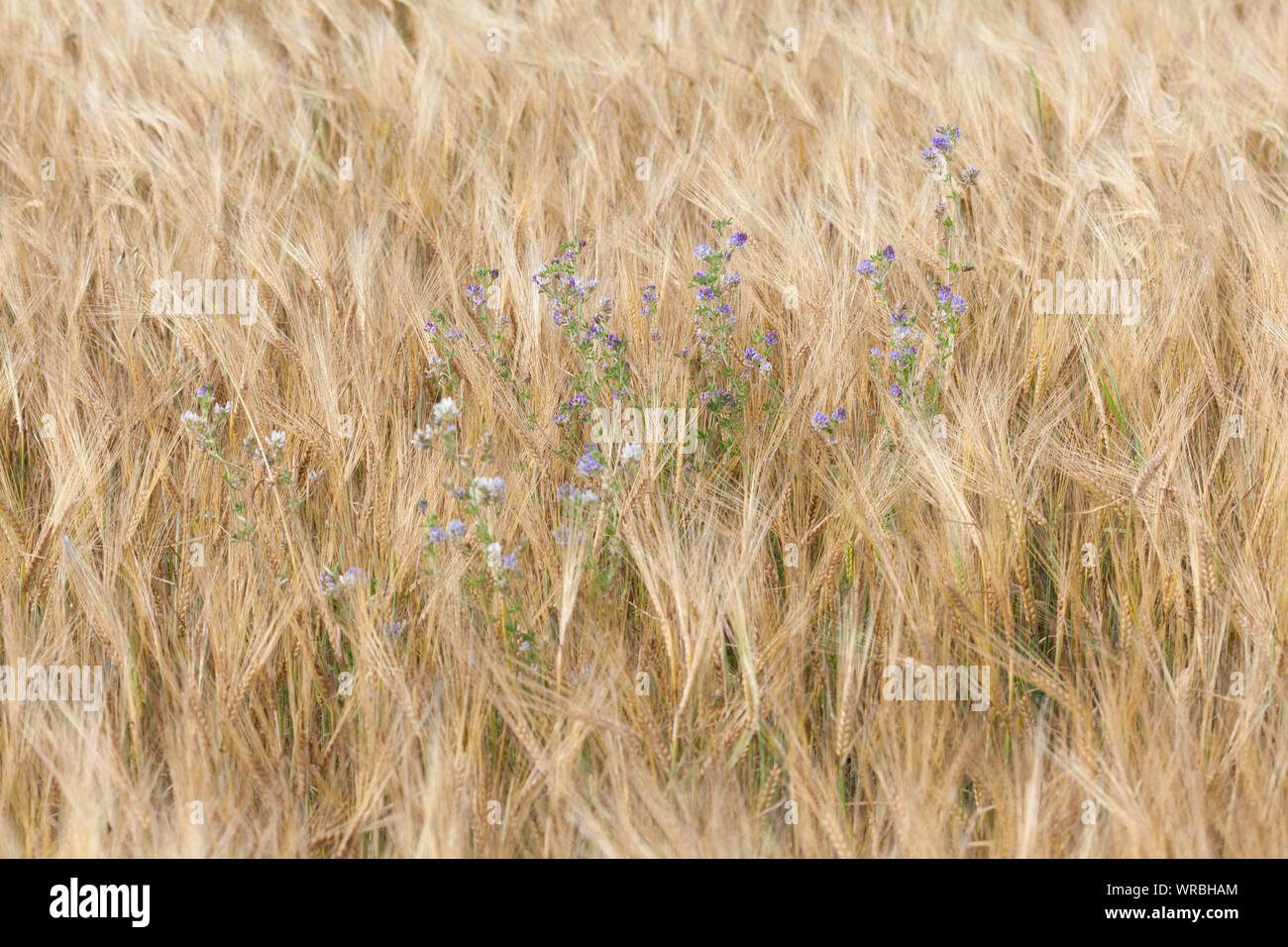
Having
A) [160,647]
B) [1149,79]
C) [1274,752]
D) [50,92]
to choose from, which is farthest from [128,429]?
[1149,79]

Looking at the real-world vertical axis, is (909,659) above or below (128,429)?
below

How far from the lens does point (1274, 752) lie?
1562 millimetres

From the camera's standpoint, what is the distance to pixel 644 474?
1811mm

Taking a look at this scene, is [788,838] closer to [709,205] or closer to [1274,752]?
[1274,752]

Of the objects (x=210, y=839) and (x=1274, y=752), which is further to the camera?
(x=1274, y=752)

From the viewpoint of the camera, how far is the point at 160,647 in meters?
1.68

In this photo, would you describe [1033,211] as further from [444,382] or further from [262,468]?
[262,468]

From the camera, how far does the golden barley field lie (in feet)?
4.93

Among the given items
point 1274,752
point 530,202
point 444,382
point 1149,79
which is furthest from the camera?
point 1149,79

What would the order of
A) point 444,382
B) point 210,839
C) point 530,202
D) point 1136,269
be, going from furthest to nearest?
point 530,202
point 1136,269
point 444,382
point 210,839

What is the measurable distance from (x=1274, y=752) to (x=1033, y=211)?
4.71ft

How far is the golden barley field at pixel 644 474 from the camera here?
1.50m

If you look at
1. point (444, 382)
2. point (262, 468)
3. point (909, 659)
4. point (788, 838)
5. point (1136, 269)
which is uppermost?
point (1136, 269)

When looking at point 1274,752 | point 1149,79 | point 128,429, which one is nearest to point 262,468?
point 128,429
